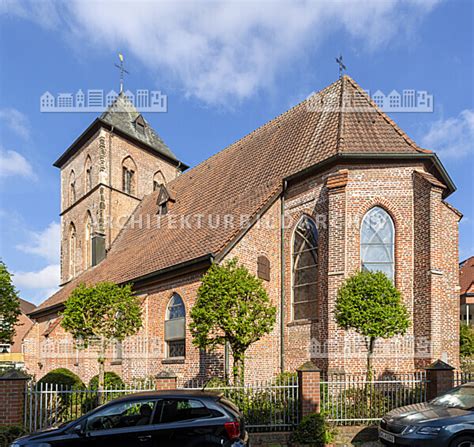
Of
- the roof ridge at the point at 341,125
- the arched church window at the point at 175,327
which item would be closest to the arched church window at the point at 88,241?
the arched church window at the point at 175,327

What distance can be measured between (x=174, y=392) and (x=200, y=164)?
18.8m

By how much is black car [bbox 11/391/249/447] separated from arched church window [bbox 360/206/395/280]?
8.63 metres

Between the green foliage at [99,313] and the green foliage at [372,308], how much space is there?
21.0 ft

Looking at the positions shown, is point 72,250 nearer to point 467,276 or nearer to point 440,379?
point 440,379

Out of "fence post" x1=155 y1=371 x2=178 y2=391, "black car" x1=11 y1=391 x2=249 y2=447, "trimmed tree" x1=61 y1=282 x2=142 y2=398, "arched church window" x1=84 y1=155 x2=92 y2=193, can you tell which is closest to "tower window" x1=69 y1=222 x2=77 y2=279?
"arched church window" x1=84 y1=155 x2=92 y2=193

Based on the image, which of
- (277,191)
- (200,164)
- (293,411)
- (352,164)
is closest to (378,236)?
(352,164)

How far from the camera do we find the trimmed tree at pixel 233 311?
447 inches

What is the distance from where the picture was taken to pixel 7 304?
20.7m

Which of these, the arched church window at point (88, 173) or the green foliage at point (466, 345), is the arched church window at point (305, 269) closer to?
the green foliage at point (466, 345)

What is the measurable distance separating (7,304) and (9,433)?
1316 cm

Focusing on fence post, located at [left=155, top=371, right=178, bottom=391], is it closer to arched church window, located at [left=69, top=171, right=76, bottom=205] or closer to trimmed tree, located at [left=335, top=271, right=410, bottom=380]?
trimmed tree, located at [left=335, top=271, right=410, bottom=380]

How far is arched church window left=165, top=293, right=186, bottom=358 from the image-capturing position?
15.7 m

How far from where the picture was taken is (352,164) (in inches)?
576

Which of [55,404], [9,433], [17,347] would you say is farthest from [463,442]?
[17,347]
